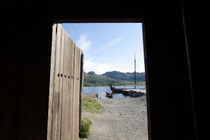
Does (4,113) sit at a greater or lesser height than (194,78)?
lesser

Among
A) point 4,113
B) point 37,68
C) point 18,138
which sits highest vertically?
point 37,68

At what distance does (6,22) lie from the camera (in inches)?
55.1

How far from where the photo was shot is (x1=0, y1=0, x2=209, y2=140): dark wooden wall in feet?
3.73

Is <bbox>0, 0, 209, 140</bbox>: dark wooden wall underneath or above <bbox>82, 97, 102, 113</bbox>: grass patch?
above

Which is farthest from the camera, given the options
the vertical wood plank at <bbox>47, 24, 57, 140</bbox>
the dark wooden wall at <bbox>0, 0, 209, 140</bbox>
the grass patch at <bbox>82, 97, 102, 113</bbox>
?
the grass patch at <bbox>82, 97, 102, 113</bbox>

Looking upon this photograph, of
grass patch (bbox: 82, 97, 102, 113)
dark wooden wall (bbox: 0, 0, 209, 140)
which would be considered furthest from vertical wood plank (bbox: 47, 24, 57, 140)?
grass patch (bbox: 82, 97, 102, 113)

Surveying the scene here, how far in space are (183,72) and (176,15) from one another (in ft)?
2.28

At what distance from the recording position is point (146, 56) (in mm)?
1313

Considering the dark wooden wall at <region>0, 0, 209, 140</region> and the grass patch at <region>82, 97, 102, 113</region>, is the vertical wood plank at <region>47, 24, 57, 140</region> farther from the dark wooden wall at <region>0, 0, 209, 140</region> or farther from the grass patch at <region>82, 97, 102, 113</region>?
the grass patch at <region>82, 97, 102, 113</region>

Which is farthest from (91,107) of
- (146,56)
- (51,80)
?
(146,56)

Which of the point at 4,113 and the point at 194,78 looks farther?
the point at 4,113

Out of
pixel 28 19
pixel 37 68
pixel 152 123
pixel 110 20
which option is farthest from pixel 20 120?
pixel 110 20

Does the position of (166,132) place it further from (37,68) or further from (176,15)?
(37,68)

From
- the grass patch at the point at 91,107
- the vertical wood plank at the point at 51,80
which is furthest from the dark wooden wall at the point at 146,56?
the grass patch at the point at 91,107
